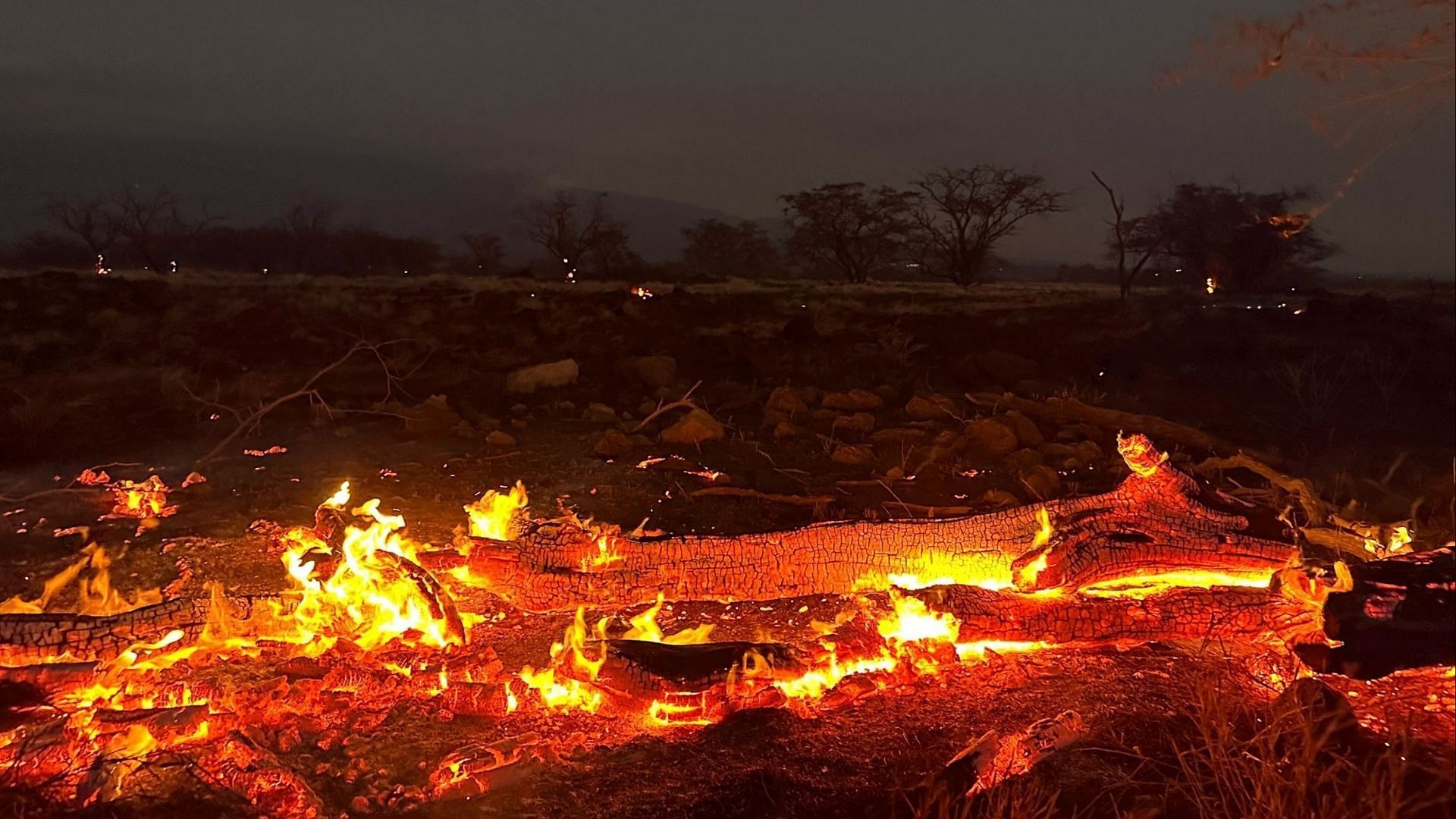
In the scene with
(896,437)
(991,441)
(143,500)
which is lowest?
(143,500)

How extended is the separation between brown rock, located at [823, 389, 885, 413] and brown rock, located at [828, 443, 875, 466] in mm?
1754

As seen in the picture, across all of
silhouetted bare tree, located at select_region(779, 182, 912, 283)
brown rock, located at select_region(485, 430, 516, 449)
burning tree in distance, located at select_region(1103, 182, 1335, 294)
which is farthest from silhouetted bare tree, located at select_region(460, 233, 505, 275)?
brown rock, located at select_region(485, 430, 516, 449)

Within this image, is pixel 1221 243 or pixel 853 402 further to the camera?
pixel 1221 243

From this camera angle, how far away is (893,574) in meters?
4.27

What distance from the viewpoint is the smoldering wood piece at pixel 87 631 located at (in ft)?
10.2

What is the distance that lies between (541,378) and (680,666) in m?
8.18

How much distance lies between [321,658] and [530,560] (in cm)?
102

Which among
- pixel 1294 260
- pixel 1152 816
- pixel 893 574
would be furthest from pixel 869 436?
pixel 1294 260

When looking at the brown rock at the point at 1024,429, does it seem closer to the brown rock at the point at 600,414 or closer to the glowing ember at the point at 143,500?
the brown rock at the point at 600,414

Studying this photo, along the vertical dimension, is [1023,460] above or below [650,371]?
below

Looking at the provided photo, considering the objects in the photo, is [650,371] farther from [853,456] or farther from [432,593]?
[432,593]

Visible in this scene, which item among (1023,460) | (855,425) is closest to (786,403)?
(855,425)

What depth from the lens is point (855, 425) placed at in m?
8.40

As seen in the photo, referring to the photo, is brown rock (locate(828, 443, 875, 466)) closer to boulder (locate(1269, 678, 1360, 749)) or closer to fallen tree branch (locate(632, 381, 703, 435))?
fallen tree branch (locate(632, 381, 703, 435))
